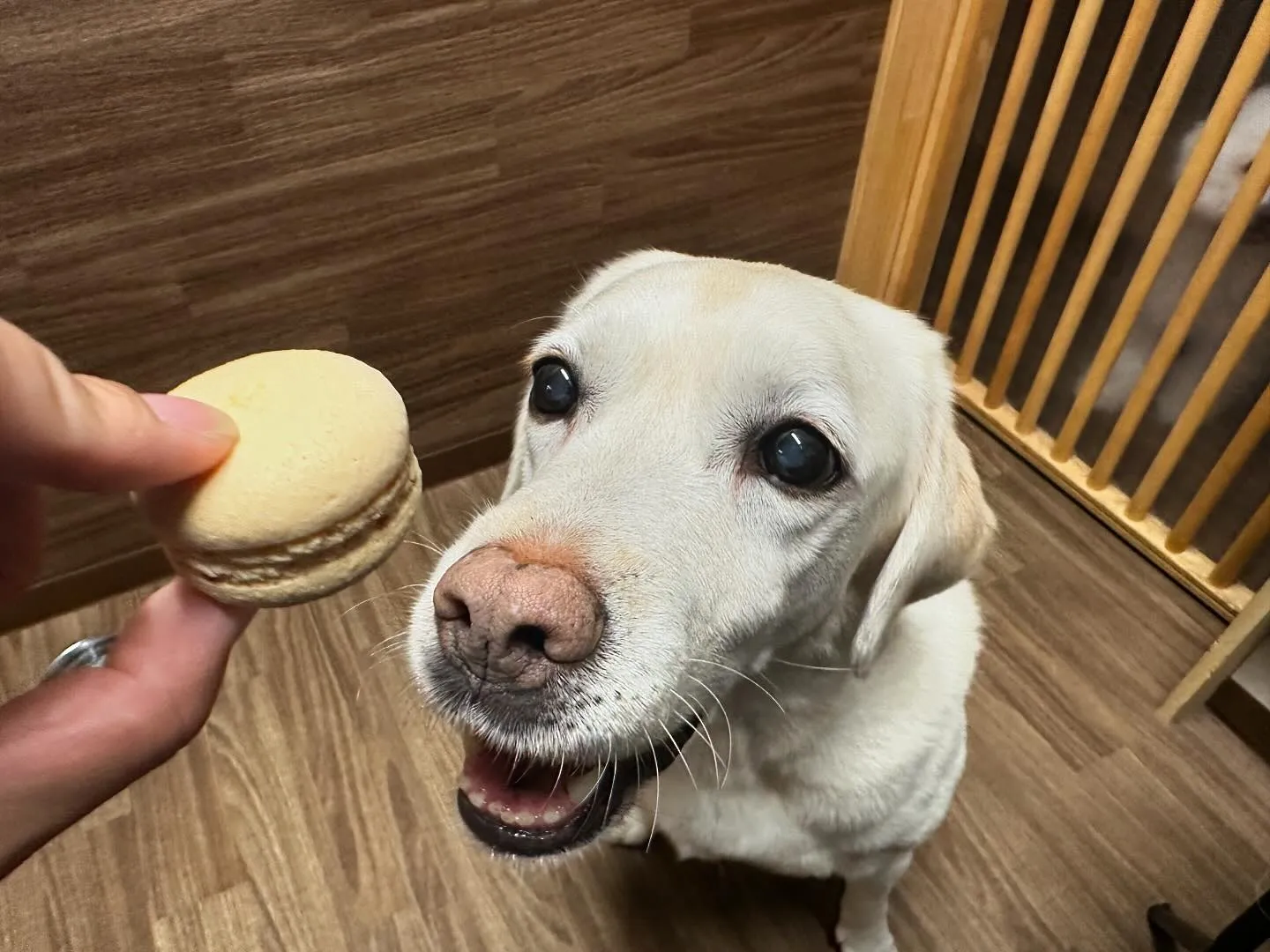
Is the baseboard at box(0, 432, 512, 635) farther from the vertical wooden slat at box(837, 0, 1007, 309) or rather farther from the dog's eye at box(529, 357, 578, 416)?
the vertical wooden slat at box(837, 0, 1007, 309)

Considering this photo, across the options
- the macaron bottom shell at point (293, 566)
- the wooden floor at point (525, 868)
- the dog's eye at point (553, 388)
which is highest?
the macaron bottom shell at point (293, 566)

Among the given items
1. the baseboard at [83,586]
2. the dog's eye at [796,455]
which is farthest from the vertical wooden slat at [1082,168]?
the baseboard at [83,586]

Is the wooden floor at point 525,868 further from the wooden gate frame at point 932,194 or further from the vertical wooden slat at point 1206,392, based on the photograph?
the vertical wooden slat at point 1206,392

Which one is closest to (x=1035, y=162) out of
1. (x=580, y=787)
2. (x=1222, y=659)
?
(x=1222, y=659)

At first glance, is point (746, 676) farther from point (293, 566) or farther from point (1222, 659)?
point (1222, 659)

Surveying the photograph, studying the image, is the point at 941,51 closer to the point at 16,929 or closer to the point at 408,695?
the point at 408,695

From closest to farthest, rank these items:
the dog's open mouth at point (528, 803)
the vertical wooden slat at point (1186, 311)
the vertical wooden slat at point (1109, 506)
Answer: the dog's open mouth at point (528, 803) → the vertical wooden slat at point (1186, 311) → the vertical wooden slat at point (1109, 506)

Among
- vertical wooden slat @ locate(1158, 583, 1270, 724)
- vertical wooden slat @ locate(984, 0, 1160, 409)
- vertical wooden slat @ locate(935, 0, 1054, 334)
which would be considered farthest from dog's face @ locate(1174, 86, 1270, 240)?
vertical wooden slat @ locate(1158, 583, 1270, 724)
